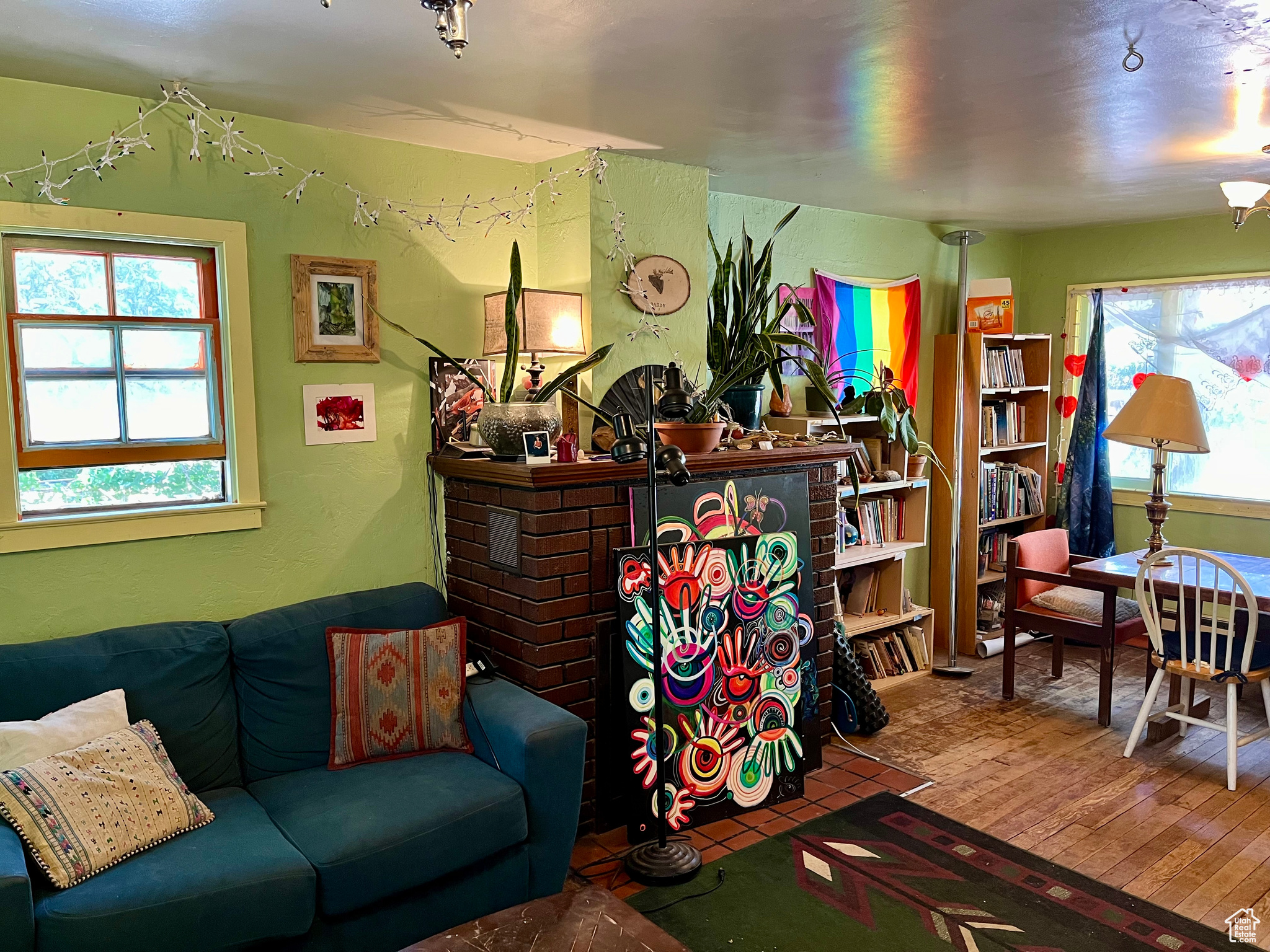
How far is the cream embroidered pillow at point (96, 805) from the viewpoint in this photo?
2.07 meters

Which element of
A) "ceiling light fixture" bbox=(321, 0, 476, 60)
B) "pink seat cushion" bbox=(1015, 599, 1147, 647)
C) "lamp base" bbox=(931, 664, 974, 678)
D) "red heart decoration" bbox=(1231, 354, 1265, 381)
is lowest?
"lamp base" bbox=(931, 664, 974, 678)

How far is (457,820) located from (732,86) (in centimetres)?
221

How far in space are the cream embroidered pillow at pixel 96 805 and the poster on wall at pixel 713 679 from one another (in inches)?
53.8

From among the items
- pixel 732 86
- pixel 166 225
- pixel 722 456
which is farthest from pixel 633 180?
pixel 166 225

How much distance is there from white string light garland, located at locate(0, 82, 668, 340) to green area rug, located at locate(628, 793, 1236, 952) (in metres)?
2.00

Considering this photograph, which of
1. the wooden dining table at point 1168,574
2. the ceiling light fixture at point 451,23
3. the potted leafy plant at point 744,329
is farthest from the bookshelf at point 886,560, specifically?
the ceiling light fixture at point 451,23

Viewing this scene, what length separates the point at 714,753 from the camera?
321 cm

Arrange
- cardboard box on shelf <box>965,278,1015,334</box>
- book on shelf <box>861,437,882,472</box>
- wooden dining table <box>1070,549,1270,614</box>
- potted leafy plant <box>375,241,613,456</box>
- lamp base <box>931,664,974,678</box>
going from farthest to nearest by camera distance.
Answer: cardboard box on shelf <box>965,278,1015,334</box> → lamp base <box>931,664,974,678</box> → book on shelf <box>861,437,882,472</box> → wooden dining table <box>1070,549,1270,614</box> → potted leafy plant <box>375,241,613,456</box>

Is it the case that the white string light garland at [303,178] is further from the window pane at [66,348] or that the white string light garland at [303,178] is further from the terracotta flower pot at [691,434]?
the terracotta flower pot at [691,434]

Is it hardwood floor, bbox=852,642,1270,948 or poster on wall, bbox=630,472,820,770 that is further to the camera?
poster on wall, bbox=630,472,820,770

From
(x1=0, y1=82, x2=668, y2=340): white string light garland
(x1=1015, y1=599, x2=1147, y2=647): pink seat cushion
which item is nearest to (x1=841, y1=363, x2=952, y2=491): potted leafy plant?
(x1=1015, y1=599, x2=1147, y2=647): pink seat cushion

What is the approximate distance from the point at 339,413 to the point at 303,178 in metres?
0.80

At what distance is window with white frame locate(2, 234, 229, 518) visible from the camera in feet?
8.86

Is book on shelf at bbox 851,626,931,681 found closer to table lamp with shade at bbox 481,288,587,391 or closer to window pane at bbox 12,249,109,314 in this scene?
table lamp with shade at bbox 481,288,587,391
